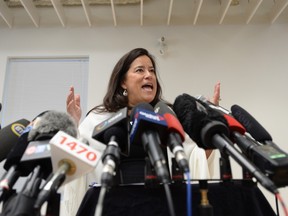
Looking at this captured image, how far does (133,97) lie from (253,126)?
0.85 meters

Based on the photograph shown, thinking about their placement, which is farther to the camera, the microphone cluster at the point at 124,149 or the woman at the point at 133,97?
the woman at the point at 133,97

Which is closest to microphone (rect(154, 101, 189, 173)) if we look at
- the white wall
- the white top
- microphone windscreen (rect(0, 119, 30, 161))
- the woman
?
microphone windscreen (rect(0, 119, 30, 161))

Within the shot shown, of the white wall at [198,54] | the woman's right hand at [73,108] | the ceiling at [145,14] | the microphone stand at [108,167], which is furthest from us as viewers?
the ceiling at [145,14]

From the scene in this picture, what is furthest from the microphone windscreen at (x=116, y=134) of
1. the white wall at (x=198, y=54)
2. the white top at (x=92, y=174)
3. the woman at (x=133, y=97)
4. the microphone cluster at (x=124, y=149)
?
the white wall at (x=198, y=54)

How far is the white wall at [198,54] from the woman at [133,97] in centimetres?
118

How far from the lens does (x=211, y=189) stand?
0.69m

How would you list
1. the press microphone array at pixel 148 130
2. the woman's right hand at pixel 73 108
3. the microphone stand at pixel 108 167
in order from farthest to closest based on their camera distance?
the woman's right hand at pixel 73 108 < the press microphone array at pixel 148 130 < the microphone stand at pixel 108 167

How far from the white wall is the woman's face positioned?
1199 mm

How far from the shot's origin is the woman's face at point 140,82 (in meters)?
1.42

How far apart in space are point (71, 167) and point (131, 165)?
1.04ft

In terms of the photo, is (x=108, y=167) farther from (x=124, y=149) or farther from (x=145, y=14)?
(x=145, y=14)

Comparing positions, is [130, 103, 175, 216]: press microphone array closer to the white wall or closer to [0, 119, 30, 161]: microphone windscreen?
[0, 119, 30, 161]: microphone windscreen

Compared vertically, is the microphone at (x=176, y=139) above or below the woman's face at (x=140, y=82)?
below

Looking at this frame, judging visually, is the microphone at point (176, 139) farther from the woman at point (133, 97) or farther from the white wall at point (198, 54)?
the white wall at point (198, 54)
